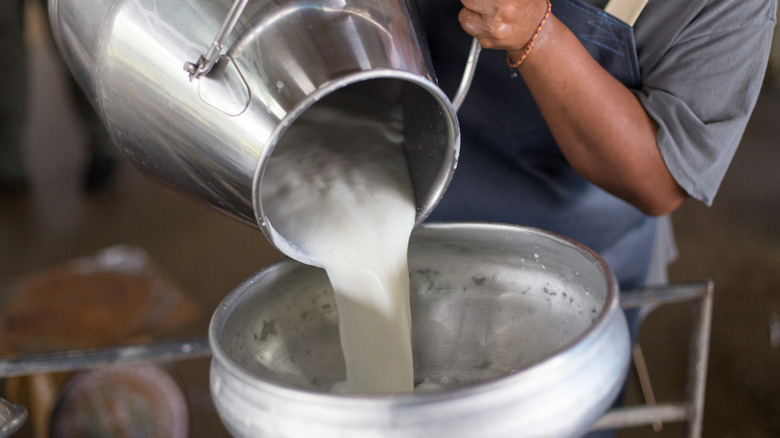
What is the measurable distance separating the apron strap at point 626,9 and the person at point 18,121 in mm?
2074

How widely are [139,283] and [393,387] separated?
1.28 meters

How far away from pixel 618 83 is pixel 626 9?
0.25 ft

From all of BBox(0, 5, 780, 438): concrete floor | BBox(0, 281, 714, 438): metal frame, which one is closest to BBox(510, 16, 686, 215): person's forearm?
BBox(0, 281, 714, 438): metal frame

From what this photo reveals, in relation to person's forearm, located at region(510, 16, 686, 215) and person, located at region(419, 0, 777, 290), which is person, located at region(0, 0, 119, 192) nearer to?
person, located at region(419, 0, 777, 290)

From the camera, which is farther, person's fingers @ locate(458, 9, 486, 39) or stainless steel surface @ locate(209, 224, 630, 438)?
person's fingers @ locate(458, 9, 486, 39)

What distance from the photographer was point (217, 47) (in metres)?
0.46

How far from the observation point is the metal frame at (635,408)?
28.7 inches

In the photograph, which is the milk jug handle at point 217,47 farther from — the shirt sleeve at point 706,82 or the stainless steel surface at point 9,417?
the shirt sleeve at point 706,82

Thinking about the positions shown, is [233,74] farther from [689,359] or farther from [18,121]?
[18,121]

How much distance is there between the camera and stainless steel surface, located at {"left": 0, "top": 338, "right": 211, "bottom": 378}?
72cm

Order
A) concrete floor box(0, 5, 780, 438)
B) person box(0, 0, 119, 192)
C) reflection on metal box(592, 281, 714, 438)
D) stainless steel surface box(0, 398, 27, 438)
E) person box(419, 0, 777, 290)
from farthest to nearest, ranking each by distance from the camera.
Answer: person box(0, 0, 119, 192) → concrete floor box(0, 5, 780, 438) → reflection on metal box(592, 281, 714, 438) → person box(419, 0, 777, 290) → stainless steel surface box(0, 398, 27, 438)

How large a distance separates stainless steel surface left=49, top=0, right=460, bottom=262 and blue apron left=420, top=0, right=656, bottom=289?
0.26m

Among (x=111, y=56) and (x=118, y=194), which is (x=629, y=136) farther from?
(x=118, y=194)

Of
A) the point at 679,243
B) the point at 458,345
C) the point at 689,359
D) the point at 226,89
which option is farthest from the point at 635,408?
the point at 679,243
